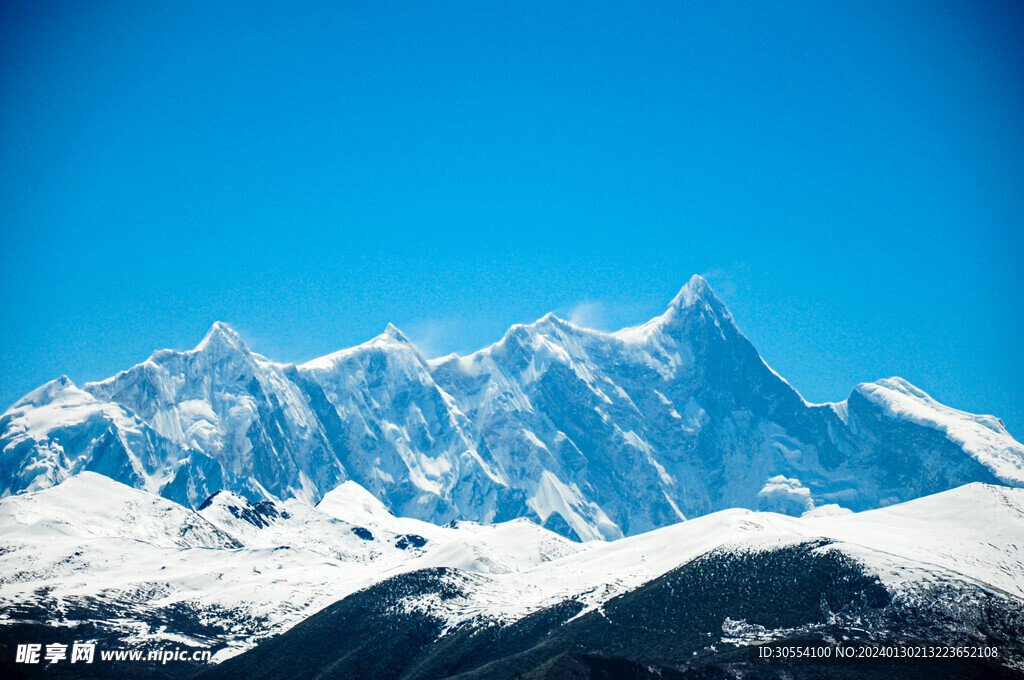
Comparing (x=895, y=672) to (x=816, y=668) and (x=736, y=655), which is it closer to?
(x=816, y=668)

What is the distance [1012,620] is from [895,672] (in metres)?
31.9

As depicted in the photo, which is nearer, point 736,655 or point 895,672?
point 895,672

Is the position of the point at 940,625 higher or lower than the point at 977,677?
higher

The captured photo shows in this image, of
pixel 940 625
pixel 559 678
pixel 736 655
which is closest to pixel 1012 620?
pixel 940 625

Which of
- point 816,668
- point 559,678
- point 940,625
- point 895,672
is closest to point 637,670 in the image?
point 559,678

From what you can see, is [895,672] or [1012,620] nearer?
[895,672]

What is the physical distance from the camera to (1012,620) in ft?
646

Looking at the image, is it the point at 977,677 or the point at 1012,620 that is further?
the point at 1012,620

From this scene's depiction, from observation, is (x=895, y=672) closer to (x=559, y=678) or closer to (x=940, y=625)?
(x=940, y=625)

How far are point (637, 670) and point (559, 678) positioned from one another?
15.8 m

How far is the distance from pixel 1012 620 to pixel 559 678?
89800 mm

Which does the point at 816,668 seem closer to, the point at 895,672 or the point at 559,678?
the point at 895,672

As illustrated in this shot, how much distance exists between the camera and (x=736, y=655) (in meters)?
197

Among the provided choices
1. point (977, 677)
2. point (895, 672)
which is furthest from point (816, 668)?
point (977, 677)
